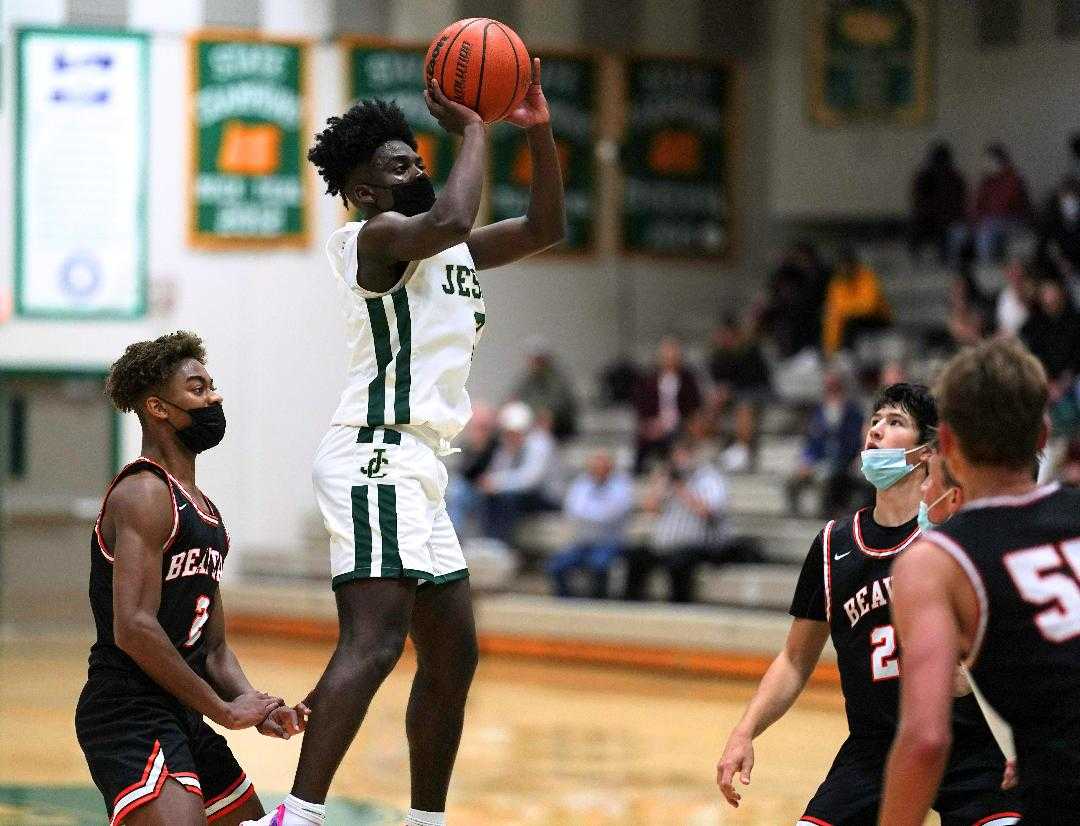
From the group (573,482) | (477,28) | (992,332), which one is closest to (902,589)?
(477,28)

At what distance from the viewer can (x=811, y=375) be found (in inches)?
605

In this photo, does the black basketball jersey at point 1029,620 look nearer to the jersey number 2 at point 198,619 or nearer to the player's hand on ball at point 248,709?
the player's hand on ball at point 248,709

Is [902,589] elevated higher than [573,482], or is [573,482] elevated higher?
[902,589]

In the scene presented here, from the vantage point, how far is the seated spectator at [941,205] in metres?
15.5

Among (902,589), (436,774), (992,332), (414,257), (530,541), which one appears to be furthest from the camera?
(530,541)

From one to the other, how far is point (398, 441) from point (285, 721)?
0.68 m

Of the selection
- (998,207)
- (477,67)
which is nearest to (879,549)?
(477,67)

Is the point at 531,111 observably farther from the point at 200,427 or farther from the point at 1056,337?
the point at 1056,337

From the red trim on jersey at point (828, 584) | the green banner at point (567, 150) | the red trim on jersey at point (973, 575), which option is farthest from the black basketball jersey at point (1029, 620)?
the green banner at point (567, 150)

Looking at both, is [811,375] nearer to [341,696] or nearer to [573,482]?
[573,482]

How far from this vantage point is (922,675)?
8.68 ft

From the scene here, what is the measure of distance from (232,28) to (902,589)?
14.7 meters

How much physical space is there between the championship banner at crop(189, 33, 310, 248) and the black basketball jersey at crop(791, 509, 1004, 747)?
13.1m

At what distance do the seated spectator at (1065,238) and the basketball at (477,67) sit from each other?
9.20m
